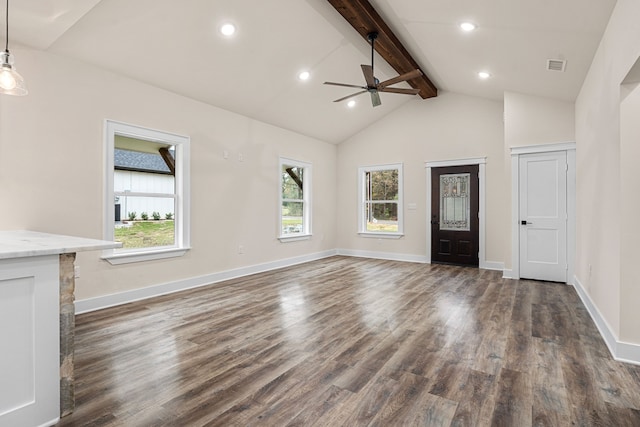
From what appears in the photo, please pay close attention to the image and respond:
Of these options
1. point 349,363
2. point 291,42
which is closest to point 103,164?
point 291,42

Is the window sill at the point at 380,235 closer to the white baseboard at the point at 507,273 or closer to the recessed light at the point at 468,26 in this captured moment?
the white baseboard at the point at 507,273

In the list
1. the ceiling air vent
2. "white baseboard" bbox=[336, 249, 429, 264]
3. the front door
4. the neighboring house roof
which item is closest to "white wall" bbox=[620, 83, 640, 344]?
the ceiling air vent

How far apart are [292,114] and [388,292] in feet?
11.5

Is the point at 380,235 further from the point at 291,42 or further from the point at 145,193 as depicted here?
the point at 145,193

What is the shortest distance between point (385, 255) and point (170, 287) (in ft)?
14.7

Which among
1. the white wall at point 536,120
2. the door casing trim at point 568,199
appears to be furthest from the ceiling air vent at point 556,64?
the door casing trim at point 568,199

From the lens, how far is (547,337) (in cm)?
294

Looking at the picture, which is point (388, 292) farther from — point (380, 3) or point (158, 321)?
point (380, 3)

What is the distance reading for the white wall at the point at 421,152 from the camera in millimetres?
6105

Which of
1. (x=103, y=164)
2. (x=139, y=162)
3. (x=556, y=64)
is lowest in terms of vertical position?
(x=103, y=164)

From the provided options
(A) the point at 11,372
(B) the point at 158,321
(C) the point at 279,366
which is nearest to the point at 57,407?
(A) the point at 11,372

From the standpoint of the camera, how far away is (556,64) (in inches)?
149

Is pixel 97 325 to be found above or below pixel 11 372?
below

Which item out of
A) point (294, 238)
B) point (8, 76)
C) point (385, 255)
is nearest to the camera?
point (8, 76)
